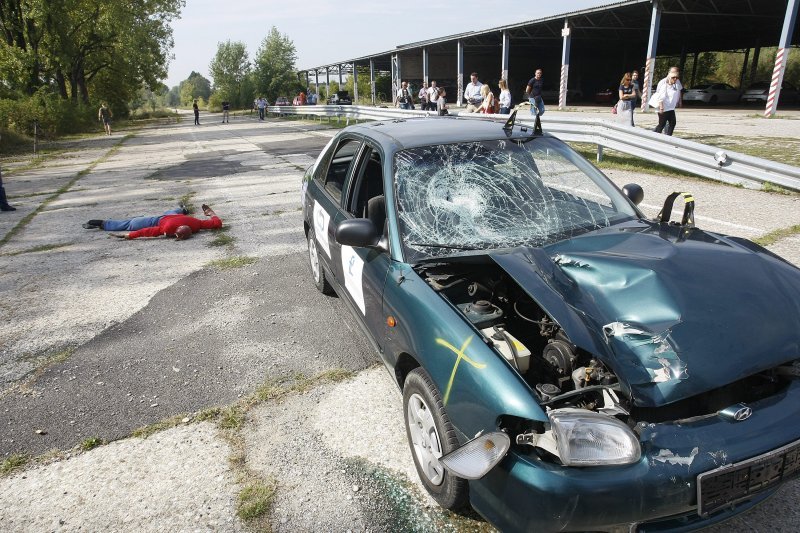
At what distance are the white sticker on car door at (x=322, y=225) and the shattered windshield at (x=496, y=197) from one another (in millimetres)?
1079

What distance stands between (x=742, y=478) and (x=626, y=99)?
1151 cm

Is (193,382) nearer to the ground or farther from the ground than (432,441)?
nearer to the ground

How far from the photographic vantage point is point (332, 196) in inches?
163

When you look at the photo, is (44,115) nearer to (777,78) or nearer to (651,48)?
(651,48)

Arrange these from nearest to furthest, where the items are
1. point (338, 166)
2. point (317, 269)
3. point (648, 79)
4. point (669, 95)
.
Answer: point (338, 166), point (317, 269), point (669, 95), point (648, 79)

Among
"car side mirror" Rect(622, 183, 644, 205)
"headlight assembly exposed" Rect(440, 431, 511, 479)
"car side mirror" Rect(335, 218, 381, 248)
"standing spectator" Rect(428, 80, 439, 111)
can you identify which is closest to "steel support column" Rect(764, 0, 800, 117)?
"standing spectator" Rect(428, 80, 439, 111)

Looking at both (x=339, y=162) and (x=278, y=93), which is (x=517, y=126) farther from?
(x=278, y=93)

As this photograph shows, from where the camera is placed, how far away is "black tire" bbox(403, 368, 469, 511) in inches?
86.3

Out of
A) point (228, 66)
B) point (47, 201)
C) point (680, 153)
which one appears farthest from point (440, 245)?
point (228, 66)

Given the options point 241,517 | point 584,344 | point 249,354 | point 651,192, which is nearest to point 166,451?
point 241,517

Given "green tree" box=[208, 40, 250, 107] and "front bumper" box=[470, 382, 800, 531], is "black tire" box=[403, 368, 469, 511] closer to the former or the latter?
"front bumper" box=[470, 382, 800, 531]

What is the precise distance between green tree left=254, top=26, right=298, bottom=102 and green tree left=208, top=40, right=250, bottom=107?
13.2 metres

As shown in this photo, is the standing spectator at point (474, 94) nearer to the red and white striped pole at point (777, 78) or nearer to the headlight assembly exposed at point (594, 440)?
the red and white striped pole at point (777, 78)

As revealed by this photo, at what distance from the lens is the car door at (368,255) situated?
2.94 m
